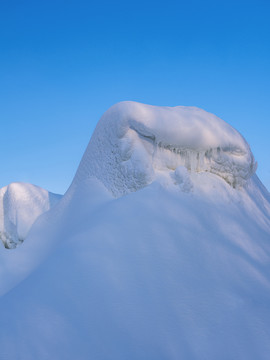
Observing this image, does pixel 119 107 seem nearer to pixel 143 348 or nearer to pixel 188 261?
pixel 188 261

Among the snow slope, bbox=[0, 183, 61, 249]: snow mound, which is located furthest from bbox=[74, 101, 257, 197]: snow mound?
bbox=[0, 183, 61, 249]: snow mound

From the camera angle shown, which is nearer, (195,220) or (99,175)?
(195,220)

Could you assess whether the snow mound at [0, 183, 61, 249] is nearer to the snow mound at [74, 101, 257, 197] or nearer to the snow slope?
the snow slope

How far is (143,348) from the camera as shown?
6.76 ft

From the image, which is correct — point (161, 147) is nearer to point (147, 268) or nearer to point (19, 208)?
point (147, 268)

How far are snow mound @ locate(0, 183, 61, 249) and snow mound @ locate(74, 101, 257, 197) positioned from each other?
6.33 feet

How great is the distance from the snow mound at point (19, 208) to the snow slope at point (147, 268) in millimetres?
1063

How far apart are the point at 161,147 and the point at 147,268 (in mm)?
1803

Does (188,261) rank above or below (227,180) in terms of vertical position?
below

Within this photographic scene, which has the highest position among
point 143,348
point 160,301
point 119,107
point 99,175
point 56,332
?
point 119,107

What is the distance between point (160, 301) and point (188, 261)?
0.56 metres

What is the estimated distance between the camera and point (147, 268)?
2.69m

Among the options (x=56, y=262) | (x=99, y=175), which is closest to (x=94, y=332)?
(x=56, y=262)

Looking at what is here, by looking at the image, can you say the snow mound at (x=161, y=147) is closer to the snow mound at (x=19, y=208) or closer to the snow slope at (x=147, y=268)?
the snow slope at (x=147, y=268)
